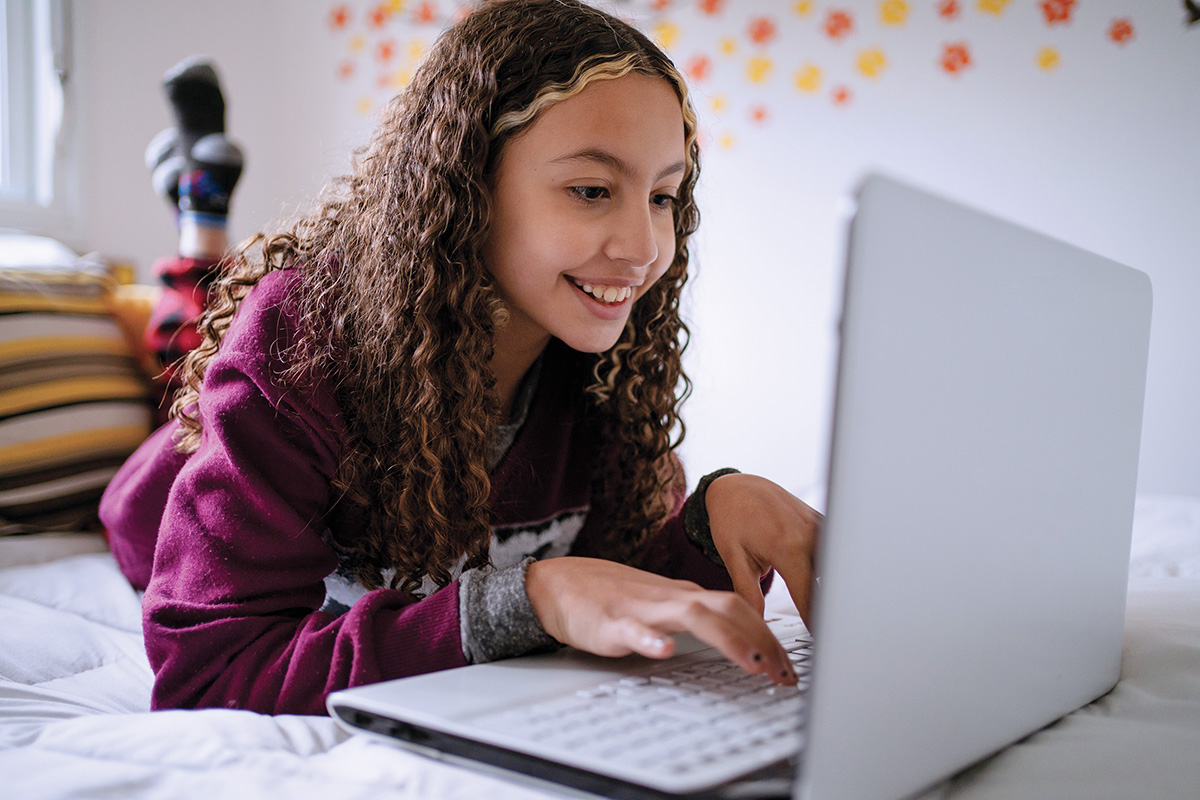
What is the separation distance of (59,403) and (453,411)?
2.32 ft

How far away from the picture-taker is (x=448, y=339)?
31.0 inches

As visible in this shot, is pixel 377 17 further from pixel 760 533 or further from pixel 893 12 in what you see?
pixel 760 533

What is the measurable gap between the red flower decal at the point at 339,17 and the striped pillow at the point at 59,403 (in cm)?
156

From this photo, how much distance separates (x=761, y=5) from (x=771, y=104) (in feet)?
0.77

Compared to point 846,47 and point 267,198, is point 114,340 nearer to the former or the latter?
point 267,198

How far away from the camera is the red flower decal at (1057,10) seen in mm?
1832

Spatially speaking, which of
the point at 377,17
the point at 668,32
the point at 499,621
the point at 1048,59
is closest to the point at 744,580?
the point at 499,621

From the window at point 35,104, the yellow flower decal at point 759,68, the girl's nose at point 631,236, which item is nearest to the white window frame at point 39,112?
Answer: the window at point 35,104

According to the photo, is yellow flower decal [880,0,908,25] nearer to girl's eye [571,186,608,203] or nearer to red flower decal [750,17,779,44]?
red flower decal [750,17,779,44]

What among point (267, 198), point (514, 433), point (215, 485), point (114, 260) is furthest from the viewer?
point (267, 198)

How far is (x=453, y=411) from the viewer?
779 mm

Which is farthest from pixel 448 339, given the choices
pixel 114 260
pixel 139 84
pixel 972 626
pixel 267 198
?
pixel 267 198

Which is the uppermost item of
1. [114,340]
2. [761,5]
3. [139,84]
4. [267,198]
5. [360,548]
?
[761,5]

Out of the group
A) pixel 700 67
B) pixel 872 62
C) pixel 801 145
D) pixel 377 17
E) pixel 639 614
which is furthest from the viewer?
pixel 377 17
